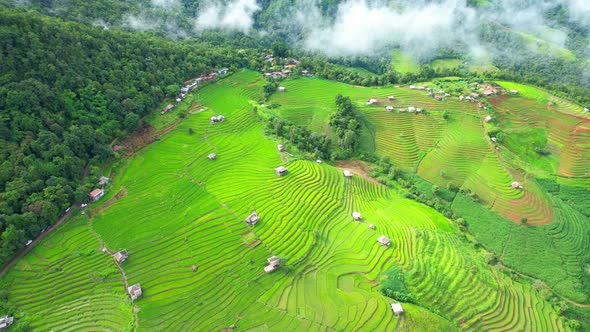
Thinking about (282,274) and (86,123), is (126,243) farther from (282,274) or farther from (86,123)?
(86,123)

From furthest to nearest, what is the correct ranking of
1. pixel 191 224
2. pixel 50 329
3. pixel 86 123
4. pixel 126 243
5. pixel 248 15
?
pixel 248 15 < pixel 86 123 < pixel 191 224 < pixel 126 243 < pixel 50 329

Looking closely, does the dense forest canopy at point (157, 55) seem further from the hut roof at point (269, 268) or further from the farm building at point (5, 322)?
the hut roof at point (269, 268)

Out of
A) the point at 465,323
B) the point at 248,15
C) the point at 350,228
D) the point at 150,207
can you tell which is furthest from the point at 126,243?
the point at 248,15

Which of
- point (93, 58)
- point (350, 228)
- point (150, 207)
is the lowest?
point (350, 228)

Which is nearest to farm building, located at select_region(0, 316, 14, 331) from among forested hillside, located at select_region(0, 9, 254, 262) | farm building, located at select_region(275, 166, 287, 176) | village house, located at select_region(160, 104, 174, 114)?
forested hillside, located at select_region(0, 9, 254, 262)

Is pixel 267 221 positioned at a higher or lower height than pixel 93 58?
lower

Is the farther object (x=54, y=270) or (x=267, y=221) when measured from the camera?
(x=267, y=221)

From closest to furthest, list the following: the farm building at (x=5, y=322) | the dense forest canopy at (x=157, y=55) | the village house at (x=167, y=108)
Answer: the farm building at (x=5, y=322) → the dense forest canopy at (x=157, y=55) → the village house at (x=167, y=108)

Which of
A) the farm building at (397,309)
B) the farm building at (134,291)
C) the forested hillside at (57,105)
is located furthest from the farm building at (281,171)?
the forested hillside at (57,105)
